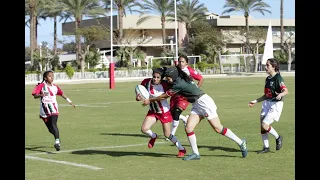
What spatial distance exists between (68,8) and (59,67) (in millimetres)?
6952

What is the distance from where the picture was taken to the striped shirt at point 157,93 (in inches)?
441

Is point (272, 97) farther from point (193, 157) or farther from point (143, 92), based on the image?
point (143, 92)

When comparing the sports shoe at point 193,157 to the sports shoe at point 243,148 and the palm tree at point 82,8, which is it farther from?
the palm tree at point 82,8

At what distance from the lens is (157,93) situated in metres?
11.3

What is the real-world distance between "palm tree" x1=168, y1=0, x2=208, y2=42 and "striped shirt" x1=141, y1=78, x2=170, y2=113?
71.6 m

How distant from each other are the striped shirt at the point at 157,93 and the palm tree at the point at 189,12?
235ft

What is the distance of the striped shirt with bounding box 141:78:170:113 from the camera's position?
11.2 metres

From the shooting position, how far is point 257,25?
94.5m

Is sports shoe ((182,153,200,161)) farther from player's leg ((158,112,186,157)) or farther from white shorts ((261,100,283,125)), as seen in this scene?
white shorts ((261,100,283,125))

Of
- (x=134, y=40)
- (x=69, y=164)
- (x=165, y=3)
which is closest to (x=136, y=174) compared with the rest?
(x=69, y=164)

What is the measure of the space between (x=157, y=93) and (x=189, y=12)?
73.6 meters

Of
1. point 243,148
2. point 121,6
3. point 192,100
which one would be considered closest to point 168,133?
point 192,100

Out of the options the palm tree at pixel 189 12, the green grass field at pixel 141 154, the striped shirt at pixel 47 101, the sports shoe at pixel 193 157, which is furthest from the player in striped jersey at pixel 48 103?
the palm tree at pixel 189 12
